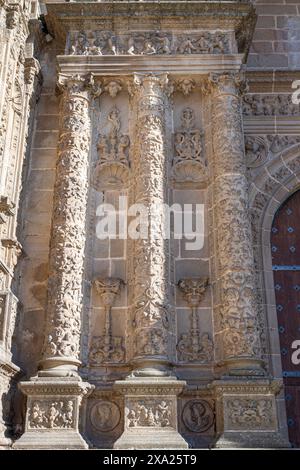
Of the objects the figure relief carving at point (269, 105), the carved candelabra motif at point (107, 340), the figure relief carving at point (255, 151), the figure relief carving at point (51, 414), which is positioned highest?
the figure relief carving at point (269, 105)

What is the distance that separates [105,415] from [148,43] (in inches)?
206

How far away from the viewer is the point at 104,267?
305 inches

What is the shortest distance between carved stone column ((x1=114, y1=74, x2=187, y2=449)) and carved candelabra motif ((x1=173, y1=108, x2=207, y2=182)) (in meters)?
0.24

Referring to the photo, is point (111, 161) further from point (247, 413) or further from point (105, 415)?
point (247, 413)

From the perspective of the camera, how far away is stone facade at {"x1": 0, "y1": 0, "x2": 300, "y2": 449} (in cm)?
673

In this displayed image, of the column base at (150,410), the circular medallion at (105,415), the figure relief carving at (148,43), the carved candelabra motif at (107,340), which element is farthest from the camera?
the figure relief carving at (148,43)

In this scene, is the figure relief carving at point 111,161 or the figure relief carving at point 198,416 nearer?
the figure relief carving at point 198,416

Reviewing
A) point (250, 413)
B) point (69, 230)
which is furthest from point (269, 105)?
point (250, 413)

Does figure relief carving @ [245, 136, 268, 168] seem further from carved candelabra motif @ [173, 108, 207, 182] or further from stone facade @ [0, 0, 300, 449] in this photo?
carved candelabra motif @ [173, 108, 207, 182]

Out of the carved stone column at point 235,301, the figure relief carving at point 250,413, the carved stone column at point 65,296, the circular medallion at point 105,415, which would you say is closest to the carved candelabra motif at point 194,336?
the carved stone column at point 235,301

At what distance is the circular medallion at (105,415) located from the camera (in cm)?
686

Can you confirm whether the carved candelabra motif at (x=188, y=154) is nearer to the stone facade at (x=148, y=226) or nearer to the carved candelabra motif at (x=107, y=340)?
the stone facade at (x=148, y=226)

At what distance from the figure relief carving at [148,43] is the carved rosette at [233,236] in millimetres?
624
